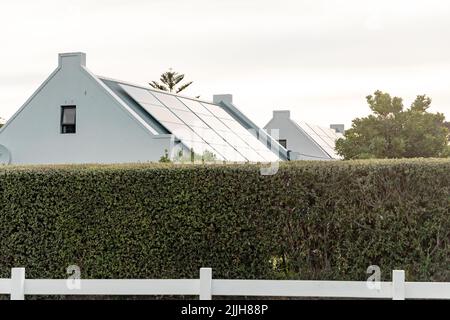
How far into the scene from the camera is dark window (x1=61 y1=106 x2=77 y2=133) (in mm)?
28297

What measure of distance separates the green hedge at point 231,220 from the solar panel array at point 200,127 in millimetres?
11583

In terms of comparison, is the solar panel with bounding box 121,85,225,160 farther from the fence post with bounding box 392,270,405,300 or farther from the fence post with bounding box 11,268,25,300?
the fence post with bounding box 392,270,405,300

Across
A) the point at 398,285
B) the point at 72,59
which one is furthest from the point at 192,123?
the point at 398,285

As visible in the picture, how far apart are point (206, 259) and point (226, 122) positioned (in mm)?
20733

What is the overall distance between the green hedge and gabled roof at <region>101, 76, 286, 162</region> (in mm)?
11135

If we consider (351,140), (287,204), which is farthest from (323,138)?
(287,204)

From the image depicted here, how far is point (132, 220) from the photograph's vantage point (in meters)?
12.2

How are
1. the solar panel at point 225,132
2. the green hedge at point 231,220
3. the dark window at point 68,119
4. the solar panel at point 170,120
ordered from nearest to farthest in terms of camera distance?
1. the green hedge at point 231,220
2. the solar panel at point 170,120
3. the dark window at point 68,119
4. the solar panel at point 225,132

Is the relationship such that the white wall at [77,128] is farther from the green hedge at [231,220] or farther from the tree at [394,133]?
the green hedge at [231,220]

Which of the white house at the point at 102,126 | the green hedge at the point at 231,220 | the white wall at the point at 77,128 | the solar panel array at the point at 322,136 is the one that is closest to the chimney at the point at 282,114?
the solar panel array at the point at 322,136

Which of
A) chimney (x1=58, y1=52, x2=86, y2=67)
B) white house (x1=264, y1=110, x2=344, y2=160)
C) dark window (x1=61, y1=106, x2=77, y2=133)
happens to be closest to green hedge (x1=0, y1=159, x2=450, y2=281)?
dark window (x1=61, y1=106, x2=77, y2=133)

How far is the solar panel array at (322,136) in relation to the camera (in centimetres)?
4633

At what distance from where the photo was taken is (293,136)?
155 ft

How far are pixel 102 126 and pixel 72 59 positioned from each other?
11.3 feet
